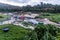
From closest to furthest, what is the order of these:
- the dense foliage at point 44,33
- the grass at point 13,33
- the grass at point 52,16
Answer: the dense foliage at point 44,33 → the grass at point 13,33 → the grass at point 52,16

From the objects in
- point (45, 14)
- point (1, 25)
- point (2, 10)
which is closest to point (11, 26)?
point (1, 25)

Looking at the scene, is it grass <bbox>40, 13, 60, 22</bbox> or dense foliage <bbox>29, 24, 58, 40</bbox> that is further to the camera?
grass <bbox>40, 13, 60, 22</bbox>

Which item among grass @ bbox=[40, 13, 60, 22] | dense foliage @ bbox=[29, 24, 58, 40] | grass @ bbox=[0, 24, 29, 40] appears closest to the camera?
dense foliage @ bbox=[29, 24, 58, 40]

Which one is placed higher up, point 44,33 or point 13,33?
point 44,33

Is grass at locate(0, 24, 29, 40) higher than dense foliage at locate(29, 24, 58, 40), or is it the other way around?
dense foliage at locate(29, 24, 58, 40)

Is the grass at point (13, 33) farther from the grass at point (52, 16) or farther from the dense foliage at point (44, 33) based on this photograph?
the grass at point (52, 16)

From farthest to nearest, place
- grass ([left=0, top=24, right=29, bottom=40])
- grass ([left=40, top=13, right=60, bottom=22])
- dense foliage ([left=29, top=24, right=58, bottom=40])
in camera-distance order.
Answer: grass ([left=40, top=13, right=60, bottom=22]), grass ([left=0, top=24, right=29, bottom=40]), dense foliage ([left=29, top=24, right=58, bottom=40])

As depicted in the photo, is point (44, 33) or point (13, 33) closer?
point (44, 33)

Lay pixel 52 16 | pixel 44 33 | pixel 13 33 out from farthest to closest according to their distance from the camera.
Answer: pixel 52 16
pixel 13 33
pixel 44 33

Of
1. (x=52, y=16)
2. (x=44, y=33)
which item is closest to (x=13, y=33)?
(x=44, y=33)

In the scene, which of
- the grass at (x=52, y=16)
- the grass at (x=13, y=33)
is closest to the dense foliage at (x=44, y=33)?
the grass at (x=13, y=33)

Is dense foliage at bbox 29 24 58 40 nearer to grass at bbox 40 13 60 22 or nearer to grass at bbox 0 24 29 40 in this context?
grass at bbox 0 24 29 40

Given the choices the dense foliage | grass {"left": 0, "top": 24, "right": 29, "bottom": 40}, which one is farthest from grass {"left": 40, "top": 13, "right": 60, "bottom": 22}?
the dense foliage

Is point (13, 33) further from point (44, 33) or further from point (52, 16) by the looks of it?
point (52, 16)
